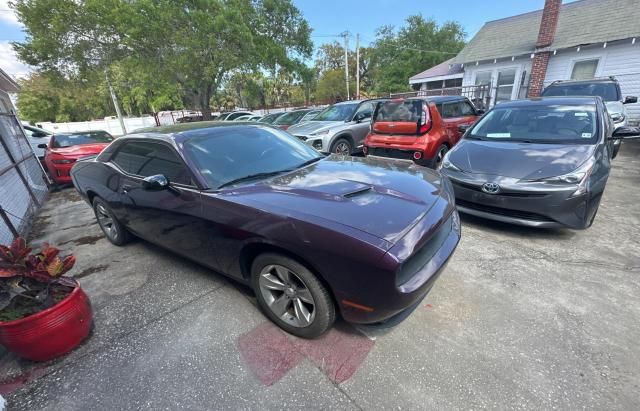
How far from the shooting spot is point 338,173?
261 centimetres

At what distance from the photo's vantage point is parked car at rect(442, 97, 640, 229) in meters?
3.10

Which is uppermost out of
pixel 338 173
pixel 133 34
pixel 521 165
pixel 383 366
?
pixel 133 34

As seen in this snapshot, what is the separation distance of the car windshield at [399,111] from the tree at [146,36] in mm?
11765

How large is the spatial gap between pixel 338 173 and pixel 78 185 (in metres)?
3.99

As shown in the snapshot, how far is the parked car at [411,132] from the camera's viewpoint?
5.37 metres

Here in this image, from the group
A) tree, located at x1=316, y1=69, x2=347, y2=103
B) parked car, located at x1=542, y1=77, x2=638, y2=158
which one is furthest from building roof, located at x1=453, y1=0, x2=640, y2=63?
tree, located at x1=316, y1=69, x2=347, y2=103

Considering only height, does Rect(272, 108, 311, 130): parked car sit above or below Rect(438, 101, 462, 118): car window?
below

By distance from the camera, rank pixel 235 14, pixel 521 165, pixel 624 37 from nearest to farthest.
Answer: pixel 521 165
pixel 624 37
pixel 235 14

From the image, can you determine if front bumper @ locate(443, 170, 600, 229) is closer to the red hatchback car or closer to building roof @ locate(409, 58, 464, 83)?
the red hatchback car

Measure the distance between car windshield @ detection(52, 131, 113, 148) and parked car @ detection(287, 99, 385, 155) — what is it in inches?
204

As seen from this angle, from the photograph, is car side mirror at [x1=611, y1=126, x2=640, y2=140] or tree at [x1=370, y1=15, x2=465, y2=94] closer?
car side mirror at [x1=611, y1=126, x2=640, y2=140]

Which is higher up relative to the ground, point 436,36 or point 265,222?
point 436,36

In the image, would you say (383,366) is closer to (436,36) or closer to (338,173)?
(338,173)

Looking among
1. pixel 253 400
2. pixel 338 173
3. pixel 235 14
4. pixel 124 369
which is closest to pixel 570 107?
pixel 338 173
